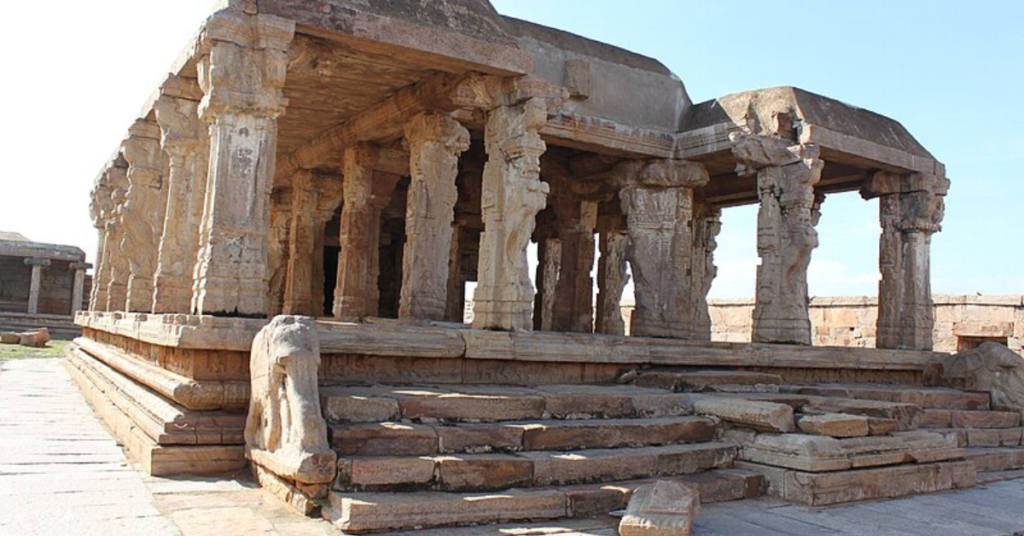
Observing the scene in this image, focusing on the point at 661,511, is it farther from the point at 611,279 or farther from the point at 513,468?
the point at 611,279

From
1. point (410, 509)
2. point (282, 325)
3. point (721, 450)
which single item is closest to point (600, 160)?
point (721, 450)

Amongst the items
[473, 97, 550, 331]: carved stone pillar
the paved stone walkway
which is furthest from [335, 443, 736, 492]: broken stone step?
[473, 97, 550, 331]: carved stone pillar

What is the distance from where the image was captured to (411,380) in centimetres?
700

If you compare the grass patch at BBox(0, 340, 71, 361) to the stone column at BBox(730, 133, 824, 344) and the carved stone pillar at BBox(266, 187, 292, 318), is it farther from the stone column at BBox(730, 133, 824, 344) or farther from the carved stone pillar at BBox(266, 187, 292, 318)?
the stone column at BBox(730, 133, 824, 344)

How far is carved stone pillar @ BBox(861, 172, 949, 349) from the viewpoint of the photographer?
12375mm

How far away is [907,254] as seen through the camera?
12617 millimetres

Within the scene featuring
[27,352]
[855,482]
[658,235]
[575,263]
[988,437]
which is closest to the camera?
[855,482]

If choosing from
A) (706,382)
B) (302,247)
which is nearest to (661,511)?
(706,382)

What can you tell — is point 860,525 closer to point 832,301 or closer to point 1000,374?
point 1000,374

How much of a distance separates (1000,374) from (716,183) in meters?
5.68

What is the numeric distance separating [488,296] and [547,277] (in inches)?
343

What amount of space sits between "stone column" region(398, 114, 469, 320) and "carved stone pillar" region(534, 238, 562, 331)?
7.27 m

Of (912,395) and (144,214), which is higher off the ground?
(144,214)

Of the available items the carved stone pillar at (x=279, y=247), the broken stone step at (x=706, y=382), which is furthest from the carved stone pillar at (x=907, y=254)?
the carved stone pillar at (x=279, y=247)
